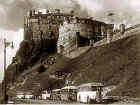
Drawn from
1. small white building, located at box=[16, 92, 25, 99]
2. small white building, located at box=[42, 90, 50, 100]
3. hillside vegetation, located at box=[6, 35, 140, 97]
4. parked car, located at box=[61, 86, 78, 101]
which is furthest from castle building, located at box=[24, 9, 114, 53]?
parked car, located at box=[61, 86, 78, 101]

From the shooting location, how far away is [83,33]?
37844mm

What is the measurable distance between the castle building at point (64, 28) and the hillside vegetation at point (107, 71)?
7.70 m

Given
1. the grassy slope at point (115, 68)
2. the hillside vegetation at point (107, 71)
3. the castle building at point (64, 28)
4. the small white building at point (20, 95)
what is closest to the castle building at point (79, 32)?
the castle building at point (64, 28)

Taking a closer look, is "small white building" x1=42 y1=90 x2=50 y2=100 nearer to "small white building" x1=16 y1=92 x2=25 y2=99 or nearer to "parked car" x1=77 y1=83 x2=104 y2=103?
"small white building" x1=16 y1=92 x2=25 y2=99

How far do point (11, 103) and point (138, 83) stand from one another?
705 centimetres

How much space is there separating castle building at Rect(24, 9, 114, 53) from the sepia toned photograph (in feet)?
1.90

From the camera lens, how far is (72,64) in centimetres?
2588

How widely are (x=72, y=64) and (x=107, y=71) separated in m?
4.81

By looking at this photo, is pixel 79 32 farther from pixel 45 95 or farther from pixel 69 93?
pixel 69 93

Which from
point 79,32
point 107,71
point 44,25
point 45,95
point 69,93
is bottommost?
point 45,95

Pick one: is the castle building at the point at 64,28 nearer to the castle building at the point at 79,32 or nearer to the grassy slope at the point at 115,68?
the castle building at the point at 79,32

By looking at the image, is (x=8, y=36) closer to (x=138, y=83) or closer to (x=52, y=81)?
(x=52, y=81)

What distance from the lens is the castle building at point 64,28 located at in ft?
120

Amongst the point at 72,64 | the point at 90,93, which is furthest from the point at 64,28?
the point at 90,93
